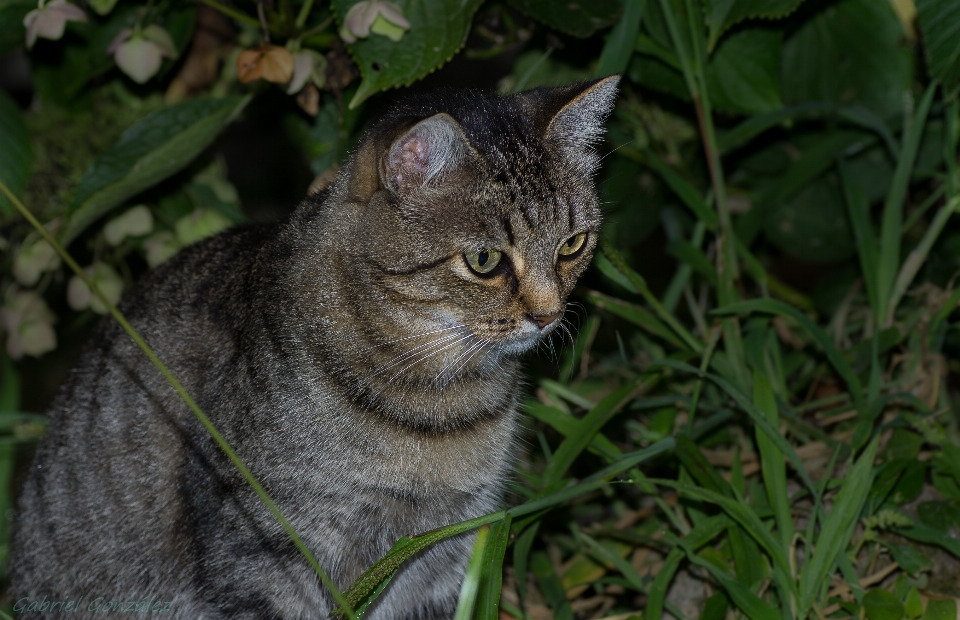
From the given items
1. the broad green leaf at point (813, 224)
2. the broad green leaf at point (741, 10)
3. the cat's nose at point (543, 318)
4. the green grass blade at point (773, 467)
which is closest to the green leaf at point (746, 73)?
the broad green leaf at point (741, 10)

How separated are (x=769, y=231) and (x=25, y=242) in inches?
86.6

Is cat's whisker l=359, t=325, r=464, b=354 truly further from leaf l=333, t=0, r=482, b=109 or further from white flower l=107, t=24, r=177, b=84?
white flower l=107, t=24, r=177, b=84

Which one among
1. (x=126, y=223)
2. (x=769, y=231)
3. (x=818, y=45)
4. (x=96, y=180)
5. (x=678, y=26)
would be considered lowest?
(x=769, y=231)

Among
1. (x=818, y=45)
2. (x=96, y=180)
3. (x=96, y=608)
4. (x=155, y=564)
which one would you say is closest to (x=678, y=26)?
(x=818, y=45)

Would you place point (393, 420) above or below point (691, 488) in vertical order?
above

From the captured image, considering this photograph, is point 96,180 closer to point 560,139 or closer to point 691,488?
point 560,139

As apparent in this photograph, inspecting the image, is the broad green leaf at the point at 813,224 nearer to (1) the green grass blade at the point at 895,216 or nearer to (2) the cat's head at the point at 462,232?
(1) the green grass blade at the point at 895,216

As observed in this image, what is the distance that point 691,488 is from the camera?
2.02 meters

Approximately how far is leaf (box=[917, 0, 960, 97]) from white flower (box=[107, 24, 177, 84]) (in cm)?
190

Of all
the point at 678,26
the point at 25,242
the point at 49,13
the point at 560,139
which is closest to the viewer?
the point at 560,139

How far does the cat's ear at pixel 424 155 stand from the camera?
1623 mm

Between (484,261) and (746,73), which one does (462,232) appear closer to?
(484,261)

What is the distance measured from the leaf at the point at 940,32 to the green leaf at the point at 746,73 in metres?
0.37

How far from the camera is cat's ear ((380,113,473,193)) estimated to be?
5.32 ft
